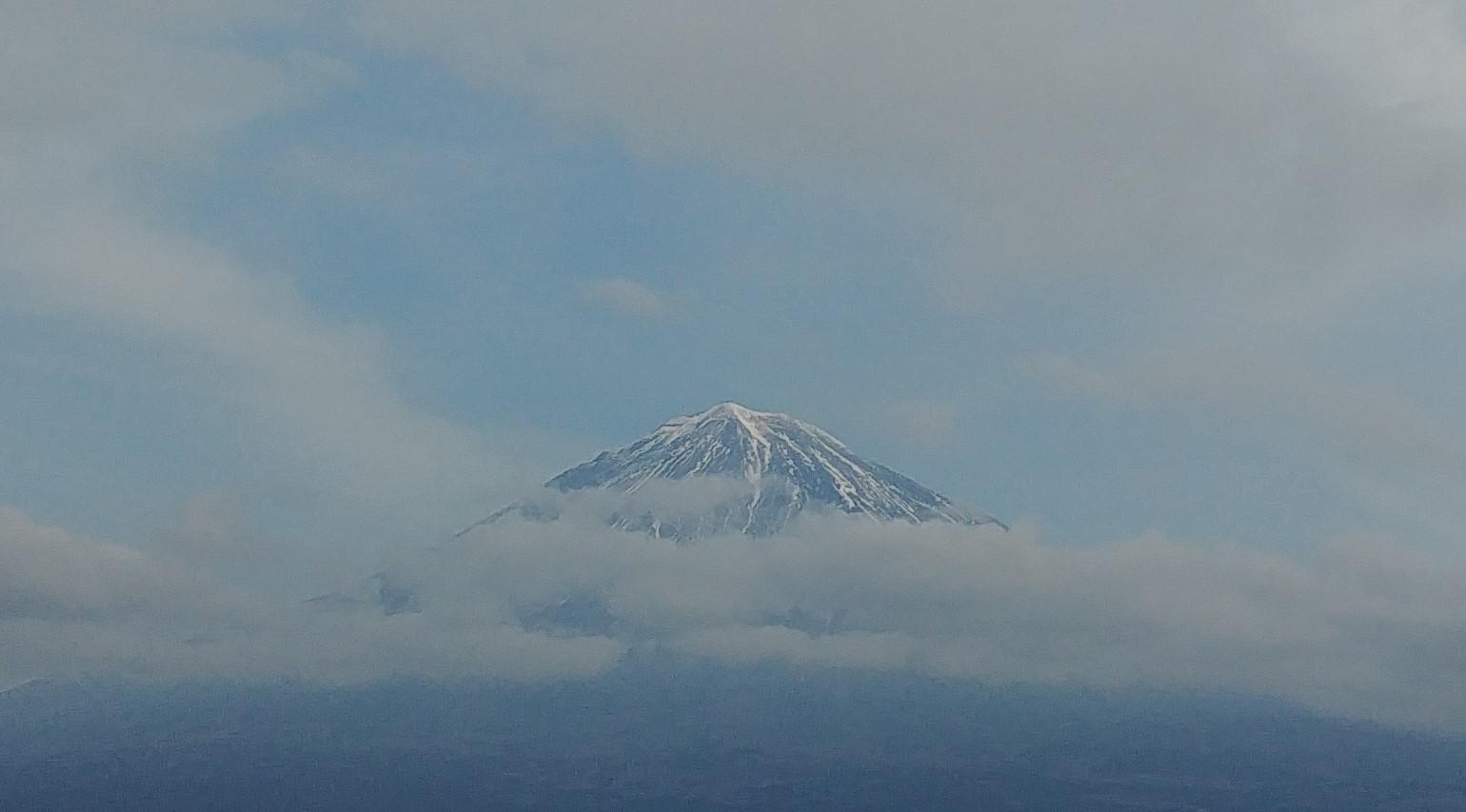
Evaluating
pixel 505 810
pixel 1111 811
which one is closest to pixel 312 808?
pixel 505 810

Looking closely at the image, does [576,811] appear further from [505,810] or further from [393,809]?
[393,809]

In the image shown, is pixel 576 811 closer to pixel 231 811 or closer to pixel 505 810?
pixel 505 810

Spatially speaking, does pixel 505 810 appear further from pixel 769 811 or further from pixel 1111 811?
pixel 1111 811

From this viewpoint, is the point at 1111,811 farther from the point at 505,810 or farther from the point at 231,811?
the point at 231,811

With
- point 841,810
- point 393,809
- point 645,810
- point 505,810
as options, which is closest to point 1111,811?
point 841,810

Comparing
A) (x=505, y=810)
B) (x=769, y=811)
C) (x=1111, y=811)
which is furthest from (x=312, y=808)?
(x=1111, y=811)

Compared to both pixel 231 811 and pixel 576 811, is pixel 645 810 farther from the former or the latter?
pixel 231 811

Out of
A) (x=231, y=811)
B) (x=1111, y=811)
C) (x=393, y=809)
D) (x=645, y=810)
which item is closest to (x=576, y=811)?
(x=645, y=810)
